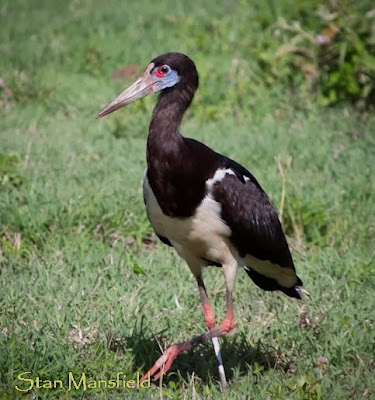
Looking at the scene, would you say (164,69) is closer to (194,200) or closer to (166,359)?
(194,200)

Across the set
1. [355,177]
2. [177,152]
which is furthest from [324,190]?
[177,152]

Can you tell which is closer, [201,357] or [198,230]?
[198,230]

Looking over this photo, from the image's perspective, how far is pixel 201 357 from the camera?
4.52 metres

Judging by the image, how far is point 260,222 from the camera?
14.1ft

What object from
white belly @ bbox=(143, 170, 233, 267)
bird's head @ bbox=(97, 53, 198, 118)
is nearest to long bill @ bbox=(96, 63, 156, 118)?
bird's head @ bbox=(97, 53, 198, 118)

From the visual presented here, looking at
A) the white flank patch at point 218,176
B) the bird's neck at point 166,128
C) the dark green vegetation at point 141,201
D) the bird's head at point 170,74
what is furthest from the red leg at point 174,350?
the bird's head at point 170,74

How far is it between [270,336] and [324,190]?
188cm

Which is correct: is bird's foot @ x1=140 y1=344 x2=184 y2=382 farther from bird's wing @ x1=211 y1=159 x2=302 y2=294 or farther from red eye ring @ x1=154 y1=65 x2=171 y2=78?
red eye ring @ x1=154 y1=65 x2=171 y2=78

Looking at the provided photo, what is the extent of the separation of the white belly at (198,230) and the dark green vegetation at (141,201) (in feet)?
1.70

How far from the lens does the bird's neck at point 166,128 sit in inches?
156

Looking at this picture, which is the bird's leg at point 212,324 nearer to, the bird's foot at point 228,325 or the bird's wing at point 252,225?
the bird's foot at point 228,325

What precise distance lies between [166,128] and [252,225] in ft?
2.22

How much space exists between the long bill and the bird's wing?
0.54 meters

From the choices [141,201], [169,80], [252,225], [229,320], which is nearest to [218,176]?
[252,225]
